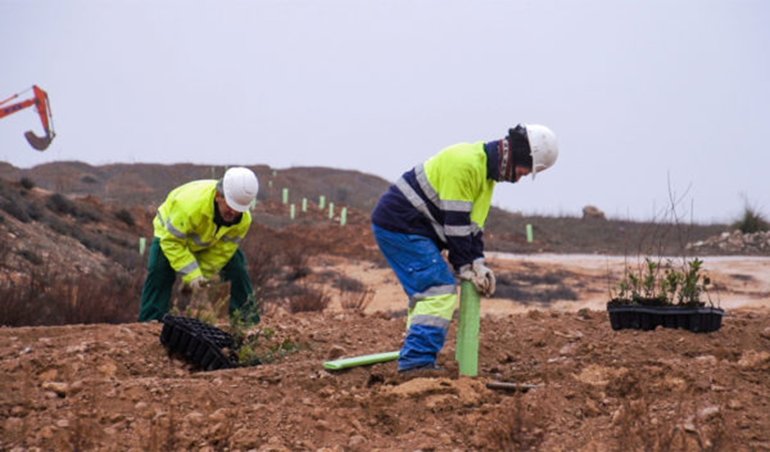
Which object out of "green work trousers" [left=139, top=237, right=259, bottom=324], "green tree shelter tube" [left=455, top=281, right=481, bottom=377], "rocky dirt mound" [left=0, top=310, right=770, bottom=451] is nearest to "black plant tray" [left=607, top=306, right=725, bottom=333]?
"rocky dirt mound" [left=0, top=310, right=770, bottom=451]

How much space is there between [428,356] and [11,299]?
4.60 meters

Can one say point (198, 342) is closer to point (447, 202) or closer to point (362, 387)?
point (362, 387)

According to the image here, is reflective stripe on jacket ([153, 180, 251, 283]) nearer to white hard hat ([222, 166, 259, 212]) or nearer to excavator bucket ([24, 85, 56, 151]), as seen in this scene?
white hard hat ([222, 166, 259, 212])

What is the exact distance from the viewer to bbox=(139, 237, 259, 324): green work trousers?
21.9ft

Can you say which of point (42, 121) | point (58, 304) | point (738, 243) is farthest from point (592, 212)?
point (58, 304)

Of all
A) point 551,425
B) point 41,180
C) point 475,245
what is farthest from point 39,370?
point 41,180

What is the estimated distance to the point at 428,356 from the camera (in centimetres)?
460

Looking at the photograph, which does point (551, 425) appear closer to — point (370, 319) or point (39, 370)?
point (39, 370)

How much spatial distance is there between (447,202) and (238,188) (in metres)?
2.34

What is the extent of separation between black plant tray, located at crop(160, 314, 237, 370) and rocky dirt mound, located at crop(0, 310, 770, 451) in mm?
97

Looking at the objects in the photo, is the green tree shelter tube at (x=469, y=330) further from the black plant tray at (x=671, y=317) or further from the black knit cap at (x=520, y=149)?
the black plant tray at (x=671, y=317)

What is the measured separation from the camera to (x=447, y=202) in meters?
4.56

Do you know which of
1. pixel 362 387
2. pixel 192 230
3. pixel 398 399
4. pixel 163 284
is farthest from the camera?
pixel 163 284

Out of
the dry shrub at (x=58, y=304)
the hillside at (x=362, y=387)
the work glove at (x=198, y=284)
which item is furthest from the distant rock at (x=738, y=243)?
the work glove at (x=198, y=284)
